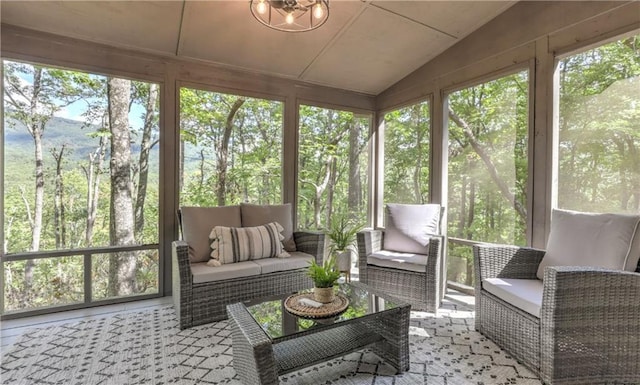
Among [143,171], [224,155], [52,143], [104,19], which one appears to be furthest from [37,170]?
[224,155]

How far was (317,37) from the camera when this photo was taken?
3240 millimetres

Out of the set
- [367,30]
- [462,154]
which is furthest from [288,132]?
[462,154]

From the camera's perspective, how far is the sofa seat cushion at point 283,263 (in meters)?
2.92

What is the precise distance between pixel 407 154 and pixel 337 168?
106 cm

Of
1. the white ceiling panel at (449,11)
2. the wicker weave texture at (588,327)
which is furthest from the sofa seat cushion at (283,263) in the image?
the white ceiling panel at (449,11)

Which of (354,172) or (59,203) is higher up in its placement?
(354,172)

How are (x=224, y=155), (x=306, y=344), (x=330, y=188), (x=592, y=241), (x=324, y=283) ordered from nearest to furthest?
(x=306, y=344)
(x=324, y=283)
(x=592, y=241)
(x=224, y=155)
(x=330, y=188)

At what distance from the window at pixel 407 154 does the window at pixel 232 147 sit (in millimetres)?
1658

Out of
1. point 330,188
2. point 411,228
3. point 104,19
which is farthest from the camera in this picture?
point 330,188

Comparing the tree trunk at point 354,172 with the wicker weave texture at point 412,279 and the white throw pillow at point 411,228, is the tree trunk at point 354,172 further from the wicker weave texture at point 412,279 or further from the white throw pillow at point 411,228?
the wicker weave texture at point 412,279

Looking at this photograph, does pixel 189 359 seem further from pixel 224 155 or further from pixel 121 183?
pixel 224 155

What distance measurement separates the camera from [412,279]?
296cm

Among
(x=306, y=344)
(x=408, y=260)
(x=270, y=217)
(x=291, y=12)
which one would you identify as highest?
(x=291, y=12)

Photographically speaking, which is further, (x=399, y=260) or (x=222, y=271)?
(x=399, y=260)
